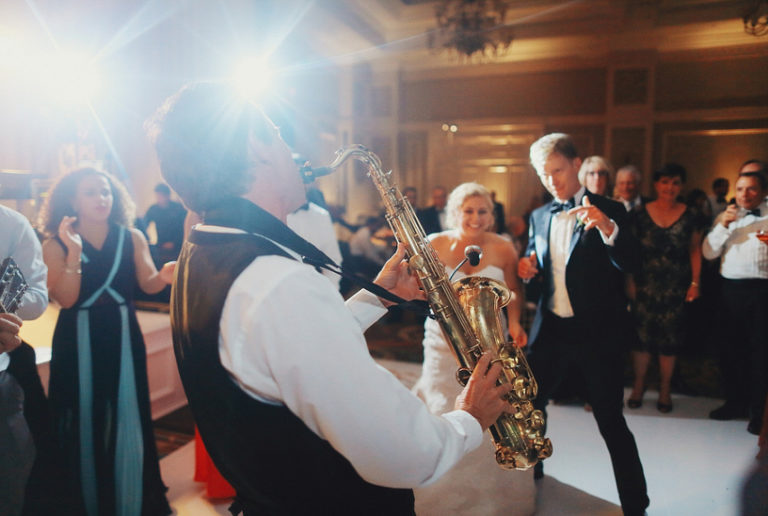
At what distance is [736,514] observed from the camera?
225 centimetres

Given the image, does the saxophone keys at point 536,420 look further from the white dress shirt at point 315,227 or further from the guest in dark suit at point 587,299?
the white dress shirt at point 315,227

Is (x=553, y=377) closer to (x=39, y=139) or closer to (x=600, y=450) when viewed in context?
(x=600, y=450)

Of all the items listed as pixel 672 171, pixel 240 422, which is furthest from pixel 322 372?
pixel 672 171

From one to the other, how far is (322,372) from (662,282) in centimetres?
340

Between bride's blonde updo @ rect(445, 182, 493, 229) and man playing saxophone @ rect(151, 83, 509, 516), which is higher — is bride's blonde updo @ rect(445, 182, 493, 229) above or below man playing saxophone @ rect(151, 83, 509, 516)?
above

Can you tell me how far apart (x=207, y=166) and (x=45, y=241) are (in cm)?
182

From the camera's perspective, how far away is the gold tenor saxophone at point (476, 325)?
137 centimetres

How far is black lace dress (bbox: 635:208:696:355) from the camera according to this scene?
3.22 metres

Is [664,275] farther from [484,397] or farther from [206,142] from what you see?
[206,142]

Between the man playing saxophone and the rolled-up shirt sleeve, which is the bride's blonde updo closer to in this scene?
the man playing saxophone

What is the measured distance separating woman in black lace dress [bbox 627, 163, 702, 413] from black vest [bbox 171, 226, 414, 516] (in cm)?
290

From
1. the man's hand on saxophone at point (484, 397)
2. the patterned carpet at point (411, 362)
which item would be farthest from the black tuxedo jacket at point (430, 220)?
the man's hand on saxophone at point (484, 397)

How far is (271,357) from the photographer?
0.85 metres

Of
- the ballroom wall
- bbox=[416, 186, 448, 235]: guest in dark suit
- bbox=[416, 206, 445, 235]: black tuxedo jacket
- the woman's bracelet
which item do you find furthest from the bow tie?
the ballroom wall
